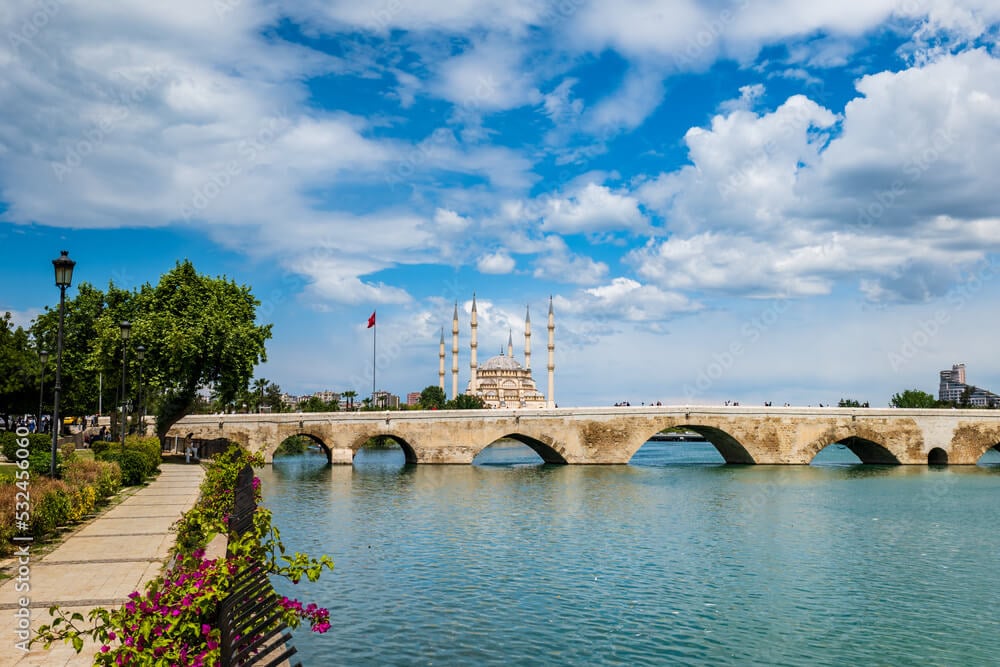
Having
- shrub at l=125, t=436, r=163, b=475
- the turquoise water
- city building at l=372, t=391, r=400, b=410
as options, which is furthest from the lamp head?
city building at l=372, t=391, r=400, b=410

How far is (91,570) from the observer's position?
12.3m

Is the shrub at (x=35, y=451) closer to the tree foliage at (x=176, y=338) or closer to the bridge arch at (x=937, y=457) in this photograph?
the tree foliage at (x=176, y=338)

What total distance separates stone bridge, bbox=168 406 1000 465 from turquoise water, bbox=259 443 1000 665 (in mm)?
15000

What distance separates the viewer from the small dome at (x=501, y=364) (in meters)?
134

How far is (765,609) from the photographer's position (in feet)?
47.8

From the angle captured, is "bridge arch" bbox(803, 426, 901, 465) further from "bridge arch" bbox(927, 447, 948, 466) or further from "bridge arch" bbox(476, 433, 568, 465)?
"bridge arch" bbox(476, 433, 568, 465)

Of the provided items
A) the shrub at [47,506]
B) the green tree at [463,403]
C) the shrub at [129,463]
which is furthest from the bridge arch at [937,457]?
the green tree at [463,403]

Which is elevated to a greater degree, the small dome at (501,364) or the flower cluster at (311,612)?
the small dome at (501,364)

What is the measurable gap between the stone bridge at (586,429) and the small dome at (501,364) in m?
82.0

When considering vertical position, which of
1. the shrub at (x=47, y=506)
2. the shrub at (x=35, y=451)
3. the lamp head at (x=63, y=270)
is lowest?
the shrub at (x=47, y=506)

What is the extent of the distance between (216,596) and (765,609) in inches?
443

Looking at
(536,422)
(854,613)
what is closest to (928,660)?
(854,613)

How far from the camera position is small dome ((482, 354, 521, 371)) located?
438 ft

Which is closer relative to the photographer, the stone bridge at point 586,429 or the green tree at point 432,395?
the stone bridge at point 586,429
